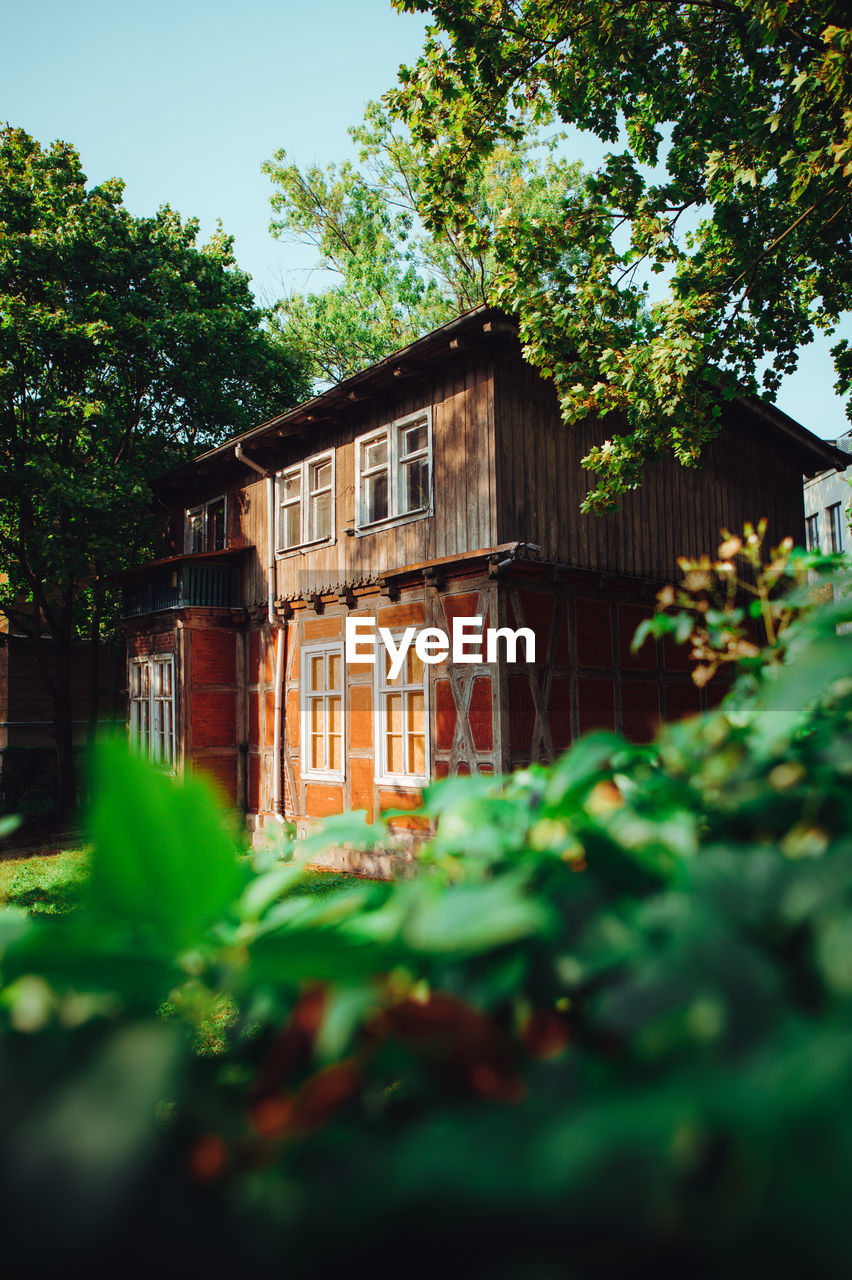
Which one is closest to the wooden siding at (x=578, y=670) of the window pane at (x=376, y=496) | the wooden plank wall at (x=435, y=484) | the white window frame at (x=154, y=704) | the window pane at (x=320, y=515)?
the wooden plank wall at (x=435, y=484)

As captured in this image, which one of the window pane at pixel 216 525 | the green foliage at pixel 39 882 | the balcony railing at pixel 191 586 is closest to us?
the green foliage at pixel 39 882

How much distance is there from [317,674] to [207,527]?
4.67 metres

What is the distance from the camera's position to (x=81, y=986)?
52 cm

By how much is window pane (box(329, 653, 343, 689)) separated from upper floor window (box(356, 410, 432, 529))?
197 centimetres

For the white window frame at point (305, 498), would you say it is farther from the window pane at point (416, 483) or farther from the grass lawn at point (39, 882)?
the grass lawn at point (39, 882)

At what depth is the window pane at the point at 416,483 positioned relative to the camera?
1016cm

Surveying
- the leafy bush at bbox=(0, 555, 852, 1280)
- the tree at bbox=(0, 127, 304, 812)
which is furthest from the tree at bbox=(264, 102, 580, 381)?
the leafy bush at bbox=(0, 555, 852, 1280)

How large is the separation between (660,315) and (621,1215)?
28.5 ft

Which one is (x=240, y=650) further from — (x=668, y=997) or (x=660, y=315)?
(x=668, y=997)

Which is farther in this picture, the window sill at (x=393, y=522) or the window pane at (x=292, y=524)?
the window pane at (x=292, y=524)

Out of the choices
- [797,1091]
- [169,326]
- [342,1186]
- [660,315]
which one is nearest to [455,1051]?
[342,1186]

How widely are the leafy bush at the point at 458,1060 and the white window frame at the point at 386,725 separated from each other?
9094mm

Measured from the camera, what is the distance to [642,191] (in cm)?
870

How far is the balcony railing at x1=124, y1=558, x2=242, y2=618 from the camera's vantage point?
1297cm
